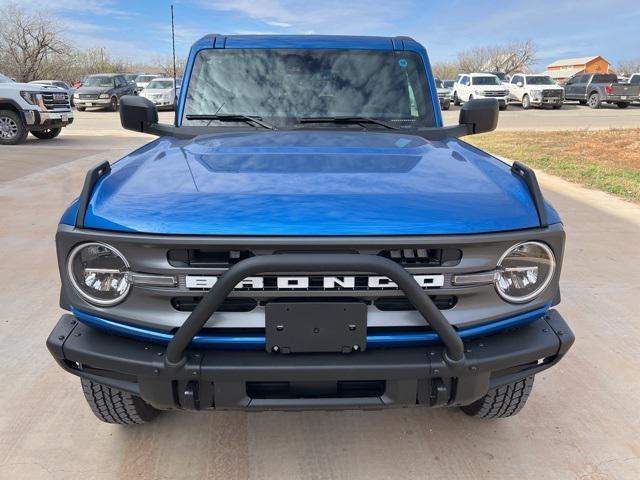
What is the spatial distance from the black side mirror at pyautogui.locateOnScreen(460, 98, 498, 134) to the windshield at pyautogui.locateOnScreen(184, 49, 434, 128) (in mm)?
244

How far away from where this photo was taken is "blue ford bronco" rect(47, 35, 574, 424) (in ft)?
5.97

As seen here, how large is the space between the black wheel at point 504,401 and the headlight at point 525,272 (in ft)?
1.86

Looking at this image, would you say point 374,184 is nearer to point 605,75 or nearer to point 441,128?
point 441,128

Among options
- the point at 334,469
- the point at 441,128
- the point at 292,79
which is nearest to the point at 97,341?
the point at 334,469

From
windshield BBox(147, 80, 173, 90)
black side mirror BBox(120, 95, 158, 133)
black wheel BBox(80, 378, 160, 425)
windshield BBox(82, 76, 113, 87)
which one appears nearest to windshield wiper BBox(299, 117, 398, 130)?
black side mirror BBox(120, 95, 158, 133)

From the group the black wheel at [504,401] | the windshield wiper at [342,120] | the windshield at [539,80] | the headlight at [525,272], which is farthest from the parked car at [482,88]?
the headlight at [525,272]

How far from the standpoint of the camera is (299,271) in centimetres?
177

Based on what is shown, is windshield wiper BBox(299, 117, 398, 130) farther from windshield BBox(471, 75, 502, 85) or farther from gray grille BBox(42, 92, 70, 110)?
windshield BBox(471, 75, 502, 85)

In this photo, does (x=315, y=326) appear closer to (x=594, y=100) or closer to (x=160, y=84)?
(x=160, y=84)

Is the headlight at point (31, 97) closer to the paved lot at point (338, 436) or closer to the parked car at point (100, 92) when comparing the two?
the paved lot at point (338, 436)

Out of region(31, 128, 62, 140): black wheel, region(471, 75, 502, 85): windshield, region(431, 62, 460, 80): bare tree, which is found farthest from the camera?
region(431, 62, 460, 80): bare tree

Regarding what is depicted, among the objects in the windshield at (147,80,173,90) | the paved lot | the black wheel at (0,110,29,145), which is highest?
the windshield at (147,80,173,90)

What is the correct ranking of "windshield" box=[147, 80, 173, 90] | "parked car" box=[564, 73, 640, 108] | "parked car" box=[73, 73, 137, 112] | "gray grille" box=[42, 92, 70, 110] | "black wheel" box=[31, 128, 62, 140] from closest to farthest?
"gray grille" box=[42, 92, 70, 110], "black wheel" box=[31, 128, 62, 140], "parked car" box=[73, 73, 137, 112], "windshield" box=[147, 80, 173, 90], "parked car" box=[564, 73, 640, 108]

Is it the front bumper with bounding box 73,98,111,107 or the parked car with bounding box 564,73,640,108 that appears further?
the parked car with bounding box 564,73,640,108
